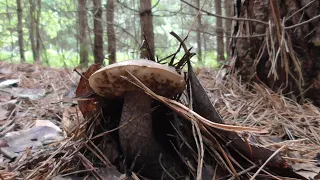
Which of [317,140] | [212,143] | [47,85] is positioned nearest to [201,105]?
[212,143]

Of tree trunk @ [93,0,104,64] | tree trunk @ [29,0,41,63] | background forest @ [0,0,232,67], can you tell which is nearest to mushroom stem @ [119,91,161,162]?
background forest @ [0,0,232,67]

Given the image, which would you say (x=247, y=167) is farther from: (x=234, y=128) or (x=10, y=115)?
(x=10, y=115)

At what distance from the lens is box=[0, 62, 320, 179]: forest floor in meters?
1.12

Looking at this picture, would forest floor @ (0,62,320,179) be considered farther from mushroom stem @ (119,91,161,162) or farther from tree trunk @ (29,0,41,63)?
tree trunk @ (29,0,41,63)

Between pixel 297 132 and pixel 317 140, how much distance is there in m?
0.11

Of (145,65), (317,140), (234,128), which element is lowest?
(317,140)

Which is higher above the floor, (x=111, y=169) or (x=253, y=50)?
(x=253, y=50)

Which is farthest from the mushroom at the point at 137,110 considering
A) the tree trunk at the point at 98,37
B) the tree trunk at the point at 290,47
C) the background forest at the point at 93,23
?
the tree trunk at the point at 98,37

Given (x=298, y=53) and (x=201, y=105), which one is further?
(x=298, y=53)

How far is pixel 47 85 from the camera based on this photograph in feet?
8.99

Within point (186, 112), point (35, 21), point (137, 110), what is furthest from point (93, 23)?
point (186, 112)

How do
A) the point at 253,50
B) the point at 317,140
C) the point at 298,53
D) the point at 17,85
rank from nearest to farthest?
the point at 317,140
the point at 298,53
the point at 253,50
the point at 17,85

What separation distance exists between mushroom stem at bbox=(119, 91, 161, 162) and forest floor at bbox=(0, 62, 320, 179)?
0.68ft

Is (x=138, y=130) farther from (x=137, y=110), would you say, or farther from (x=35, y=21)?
(x=35, y=21)
